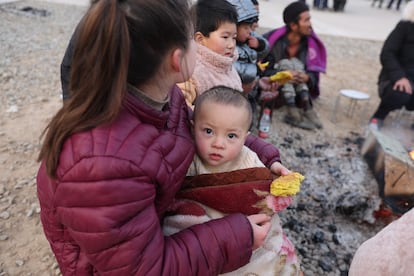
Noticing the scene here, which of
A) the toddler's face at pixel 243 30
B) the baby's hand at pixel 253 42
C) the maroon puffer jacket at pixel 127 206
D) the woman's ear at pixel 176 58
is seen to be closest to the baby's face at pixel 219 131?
the maroon puffer jacket at pixel 127 206

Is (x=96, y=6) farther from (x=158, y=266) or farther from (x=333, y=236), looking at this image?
(x=333, y=236)

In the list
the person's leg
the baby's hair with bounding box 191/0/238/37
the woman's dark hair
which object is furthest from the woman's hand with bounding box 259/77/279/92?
the woman's dark hair

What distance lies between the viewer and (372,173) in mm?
3943

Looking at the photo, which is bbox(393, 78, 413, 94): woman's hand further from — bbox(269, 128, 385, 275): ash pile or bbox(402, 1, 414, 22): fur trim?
bbox(269, 128, 385, 275): ash pile

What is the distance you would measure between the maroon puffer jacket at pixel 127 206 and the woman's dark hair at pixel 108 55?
50 mm

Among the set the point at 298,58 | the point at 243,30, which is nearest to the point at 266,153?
the point at 243,30

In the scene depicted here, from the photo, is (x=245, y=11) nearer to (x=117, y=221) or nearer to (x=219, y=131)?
(x=219, y=131)

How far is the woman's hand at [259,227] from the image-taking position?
4.49ft

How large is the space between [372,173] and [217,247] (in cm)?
326

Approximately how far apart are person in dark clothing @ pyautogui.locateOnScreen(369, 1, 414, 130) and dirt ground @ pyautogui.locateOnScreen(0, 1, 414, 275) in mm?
600

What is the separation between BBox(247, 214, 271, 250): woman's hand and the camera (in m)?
1.37

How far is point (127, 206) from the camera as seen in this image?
1.03 m

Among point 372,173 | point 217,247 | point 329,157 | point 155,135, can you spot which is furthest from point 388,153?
point 155,135

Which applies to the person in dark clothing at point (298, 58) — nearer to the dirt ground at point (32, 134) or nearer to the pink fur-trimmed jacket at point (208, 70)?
the dirt ground at point (32, 134)
